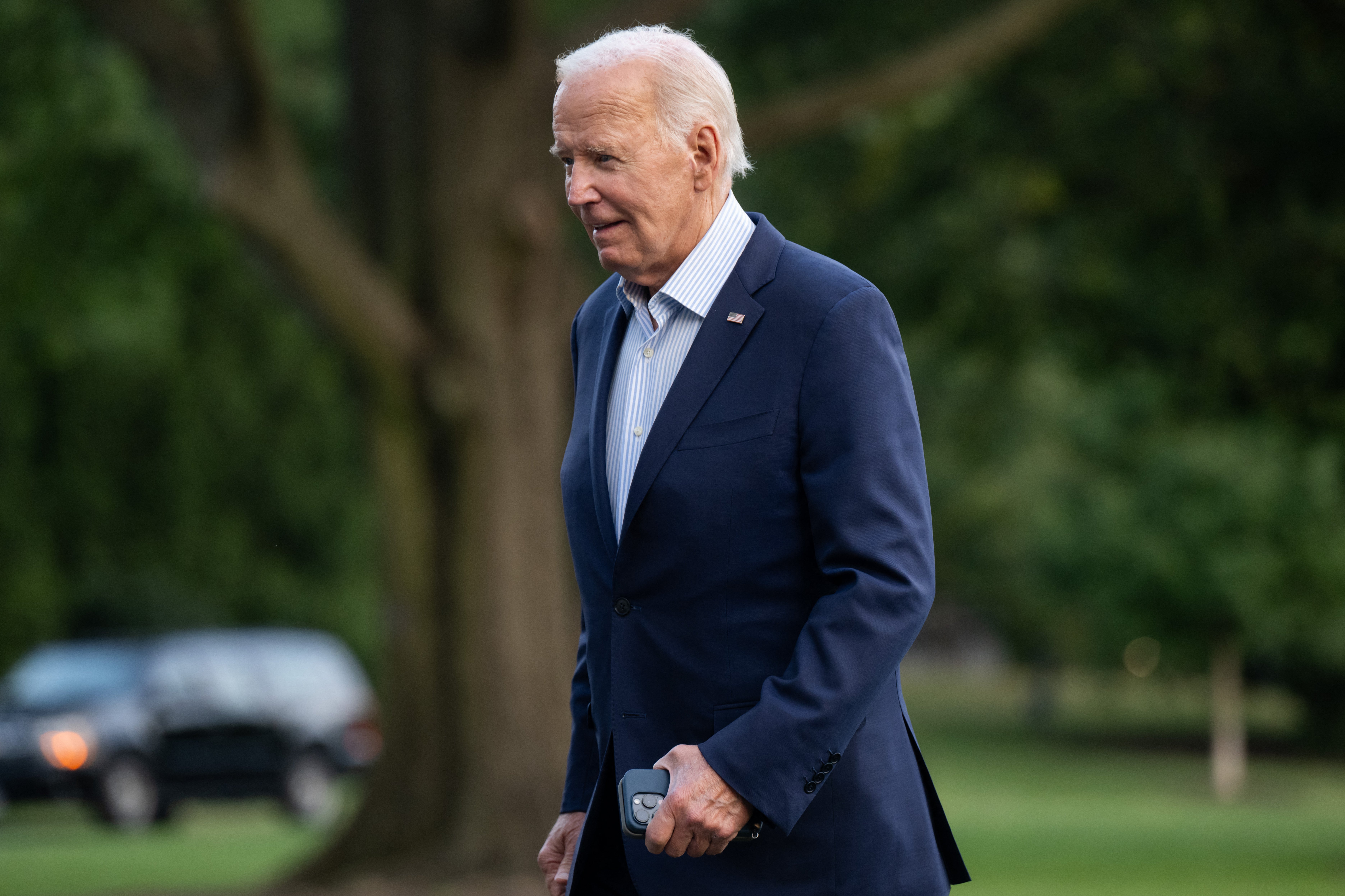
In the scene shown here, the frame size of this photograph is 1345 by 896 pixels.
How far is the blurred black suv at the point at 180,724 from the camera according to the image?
63.2 feet

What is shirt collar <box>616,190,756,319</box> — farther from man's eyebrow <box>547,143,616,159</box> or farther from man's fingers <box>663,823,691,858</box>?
man's fingers <box>663,823,691,858</box>

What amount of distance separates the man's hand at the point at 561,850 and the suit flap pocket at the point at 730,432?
736 mm

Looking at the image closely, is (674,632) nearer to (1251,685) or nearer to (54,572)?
(54,572)

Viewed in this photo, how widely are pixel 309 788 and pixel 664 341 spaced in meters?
19.5

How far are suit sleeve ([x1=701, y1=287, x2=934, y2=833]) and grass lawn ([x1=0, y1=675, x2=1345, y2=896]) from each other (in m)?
8.77

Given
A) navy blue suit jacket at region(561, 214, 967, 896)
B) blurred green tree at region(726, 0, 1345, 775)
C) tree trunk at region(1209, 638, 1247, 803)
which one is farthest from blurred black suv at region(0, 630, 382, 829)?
navy blue suit jacket at region(561, 214, 967, 896)

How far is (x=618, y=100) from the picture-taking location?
267 cm

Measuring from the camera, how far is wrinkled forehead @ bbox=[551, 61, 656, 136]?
2.67 m

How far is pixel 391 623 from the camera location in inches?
424

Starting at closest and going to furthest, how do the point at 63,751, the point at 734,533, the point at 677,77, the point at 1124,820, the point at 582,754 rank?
the point at 734,533 → the point at 677,77 → the point at 582,754 → the point at 63,751 → the point at 1124,820

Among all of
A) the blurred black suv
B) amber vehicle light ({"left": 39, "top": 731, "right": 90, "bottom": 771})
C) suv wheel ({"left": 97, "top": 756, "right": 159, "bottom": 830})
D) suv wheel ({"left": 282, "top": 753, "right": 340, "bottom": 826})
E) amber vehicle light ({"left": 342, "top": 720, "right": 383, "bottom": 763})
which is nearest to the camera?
amber vehicle light ({"left": 39, "top": 731, "right": 90, "bottom": 771})

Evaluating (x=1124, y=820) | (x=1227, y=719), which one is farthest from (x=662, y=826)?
(x=1227, y=719)

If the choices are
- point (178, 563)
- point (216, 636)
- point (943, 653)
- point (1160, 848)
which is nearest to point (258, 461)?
point (178, 563)

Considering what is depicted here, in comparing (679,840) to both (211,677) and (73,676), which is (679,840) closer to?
(73,676)
